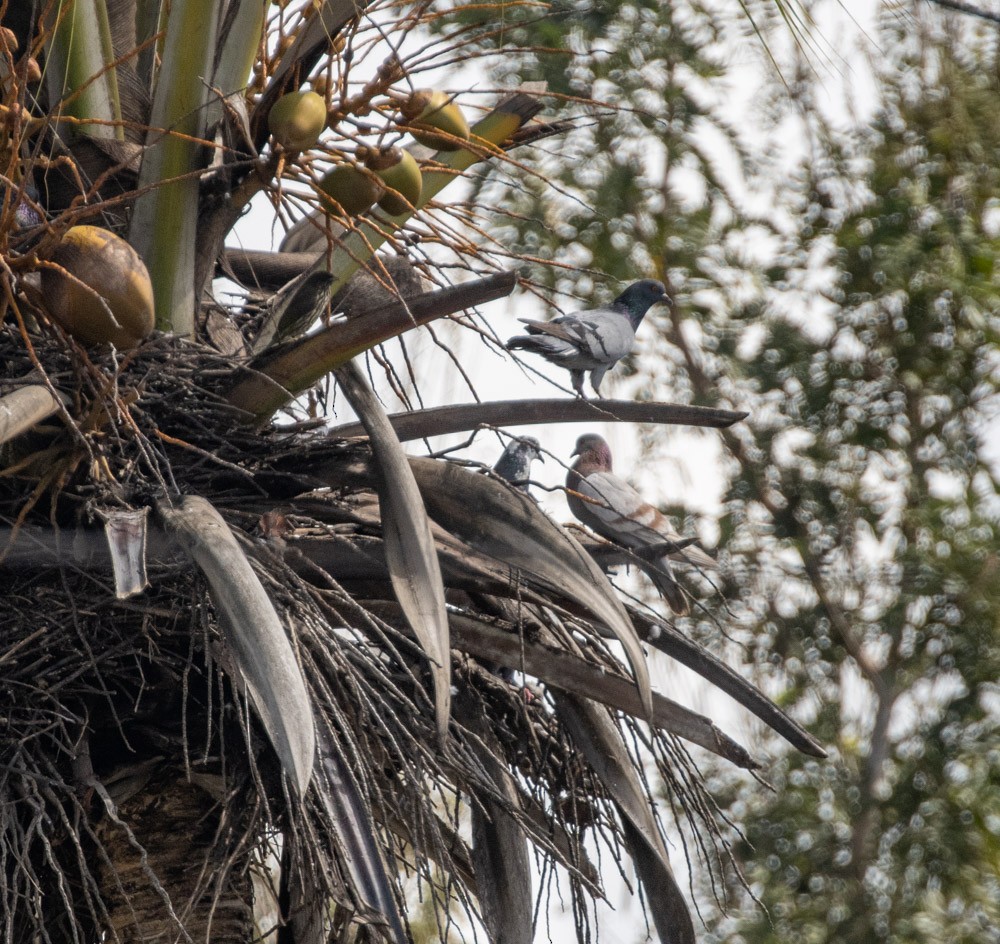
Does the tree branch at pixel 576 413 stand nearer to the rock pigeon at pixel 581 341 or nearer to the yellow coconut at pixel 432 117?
the yellow coconut at pixel 432 117

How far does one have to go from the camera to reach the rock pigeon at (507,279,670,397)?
2.80 metres

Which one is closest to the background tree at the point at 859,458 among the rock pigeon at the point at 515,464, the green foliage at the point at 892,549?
the green foliage at the point at 892,549

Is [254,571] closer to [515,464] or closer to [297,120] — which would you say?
[297,120]

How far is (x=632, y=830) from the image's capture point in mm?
1910

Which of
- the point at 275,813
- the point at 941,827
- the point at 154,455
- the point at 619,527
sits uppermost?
the point at 941,827

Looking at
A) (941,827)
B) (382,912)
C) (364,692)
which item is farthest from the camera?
(941,827)

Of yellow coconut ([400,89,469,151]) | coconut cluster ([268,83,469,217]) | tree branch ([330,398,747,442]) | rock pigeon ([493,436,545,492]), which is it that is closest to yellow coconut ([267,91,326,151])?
coconut cluster ([268,83,469,217])

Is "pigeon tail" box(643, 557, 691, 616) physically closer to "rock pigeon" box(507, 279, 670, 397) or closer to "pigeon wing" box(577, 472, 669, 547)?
"pigeon wing" box(577, 472, 669, 547)

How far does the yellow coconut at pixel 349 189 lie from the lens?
1.86 m

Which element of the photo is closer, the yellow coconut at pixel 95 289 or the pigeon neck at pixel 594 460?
the yellow coconut at pixel 95 289

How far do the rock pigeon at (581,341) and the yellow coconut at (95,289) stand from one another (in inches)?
41.9

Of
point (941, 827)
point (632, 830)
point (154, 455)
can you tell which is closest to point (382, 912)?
point (632, 830)

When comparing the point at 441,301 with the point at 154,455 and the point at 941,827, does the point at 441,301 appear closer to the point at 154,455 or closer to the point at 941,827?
the point at 154,455

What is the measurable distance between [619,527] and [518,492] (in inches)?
27.0
